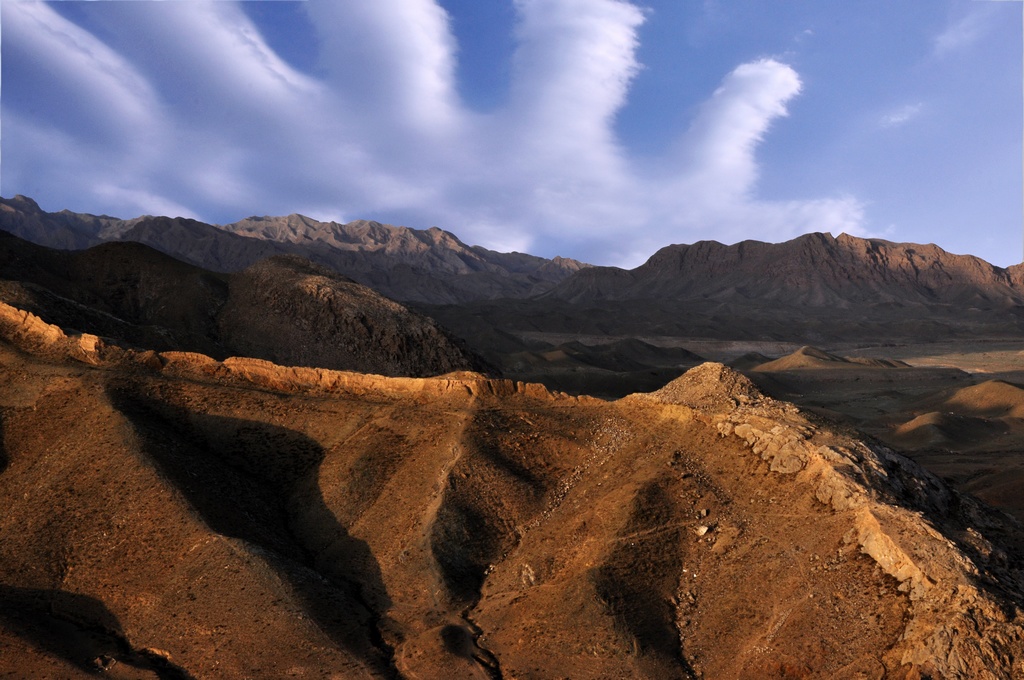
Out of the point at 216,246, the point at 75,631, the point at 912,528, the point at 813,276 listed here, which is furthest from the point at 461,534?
the point at 216,246

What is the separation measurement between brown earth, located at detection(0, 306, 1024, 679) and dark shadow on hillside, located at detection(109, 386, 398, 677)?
0.16 ft

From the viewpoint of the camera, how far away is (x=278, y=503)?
12914mm

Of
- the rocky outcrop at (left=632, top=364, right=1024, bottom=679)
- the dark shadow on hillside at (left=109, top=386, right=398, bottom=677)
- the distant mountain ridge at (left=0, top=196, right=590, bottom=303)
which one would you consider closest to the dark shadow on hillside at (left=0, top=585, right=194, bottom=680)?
the dark shadow on hillside at (left=109, top=386, right=398, bottom=677)

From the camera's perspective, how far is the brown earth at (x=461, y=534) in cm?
909

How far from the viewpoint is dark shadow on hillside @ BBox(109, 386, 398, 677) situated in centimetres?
1016

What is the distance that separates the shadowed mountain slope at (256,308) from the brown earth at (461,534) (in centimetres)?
1455

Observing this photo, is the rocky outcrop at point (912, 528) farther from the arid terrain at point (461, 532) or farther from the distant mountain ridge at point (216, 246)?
the distant mountain ridge at point (216, 246)

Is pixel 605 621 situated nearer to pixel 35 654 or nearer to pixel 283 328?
pixel 35 654

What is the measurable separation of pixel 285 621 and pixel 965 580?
8.42 meters

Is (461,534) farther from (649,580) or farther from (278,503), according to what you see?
(278,503)

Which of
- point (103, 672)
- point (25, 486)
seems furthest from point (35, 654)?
point (25, 486)

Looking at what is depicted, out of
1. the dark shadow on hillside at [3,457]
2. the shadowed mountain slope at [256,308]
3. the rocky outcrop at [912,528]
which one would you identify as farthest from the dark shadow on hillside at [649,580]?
the shadowed mountain slope at [256,308]

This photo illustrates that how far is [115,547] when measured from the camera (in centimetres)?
1102

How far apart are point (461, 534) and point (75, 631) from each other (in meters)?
5.46
